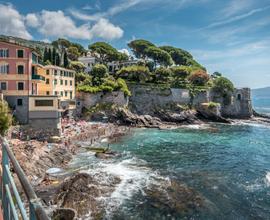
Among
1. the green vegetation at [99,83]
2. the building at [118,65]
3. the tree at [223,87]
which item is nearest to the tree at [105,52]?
the building at [118,65]

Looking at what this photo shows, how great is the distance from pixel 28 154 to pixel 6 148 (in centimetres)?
2654

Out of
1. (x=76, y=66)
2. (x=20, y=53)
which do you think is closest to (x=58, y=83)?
(x=20, y=53)

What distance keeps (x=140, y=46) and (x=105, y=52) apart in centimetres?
1518

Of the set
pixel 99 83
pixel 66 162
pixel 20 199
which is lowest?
pixel 66 162

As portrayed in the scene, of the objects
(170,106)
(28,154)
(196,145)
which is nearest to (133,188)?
(28,154)

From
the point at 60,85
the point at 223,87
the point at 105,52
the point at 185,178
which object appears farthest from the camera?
the point at 105,52

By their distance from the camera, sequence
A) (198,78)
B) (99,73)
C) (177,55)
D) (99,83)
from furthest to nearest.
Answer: (177,55), (198,78), (99,73), (99,83)

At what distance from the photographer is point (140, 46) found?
10562cm

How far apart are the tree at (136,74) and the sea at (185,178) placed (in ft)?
117

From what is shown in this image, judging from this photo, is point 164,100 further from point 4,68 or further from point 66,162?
point 66,162

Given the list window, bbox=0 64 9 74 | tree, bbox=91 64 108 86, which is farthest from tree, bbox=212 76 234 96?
window, bbox=0 64 9 74

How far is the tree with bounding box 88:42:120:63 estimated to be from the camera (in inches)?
4018

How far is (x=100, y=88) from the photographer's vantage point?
215ft

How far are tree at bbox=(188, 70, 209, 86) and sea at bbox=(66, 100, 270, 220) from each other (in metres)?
41.3
